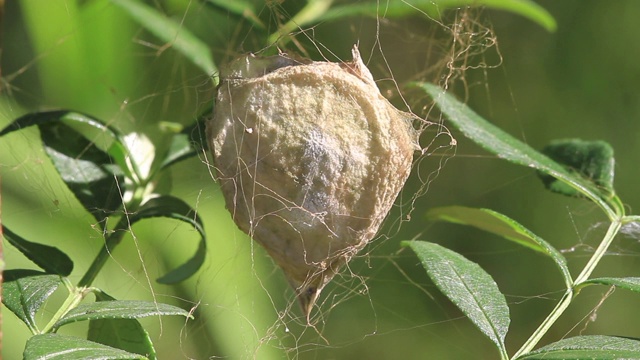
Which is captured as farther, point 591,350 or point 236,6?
point 236,6

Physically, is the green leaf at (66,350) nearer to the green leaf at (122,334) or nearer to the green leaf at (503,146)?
the green leaf at (122,334)

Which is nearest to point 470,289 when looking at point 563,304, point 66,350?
point 563,304

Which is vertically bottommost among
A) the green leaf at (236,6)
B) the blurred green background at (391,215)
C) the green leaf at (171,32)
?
the blurred green background at (391,215)

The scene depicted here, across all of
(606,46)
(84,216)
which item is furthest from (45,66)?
(606,46)

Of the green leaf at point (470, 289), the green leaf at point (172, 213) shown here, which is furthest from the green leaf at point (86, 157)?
the green leaf at point (470, 289)

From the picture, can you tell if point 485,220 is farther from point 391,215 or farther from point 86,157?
point 86,157
